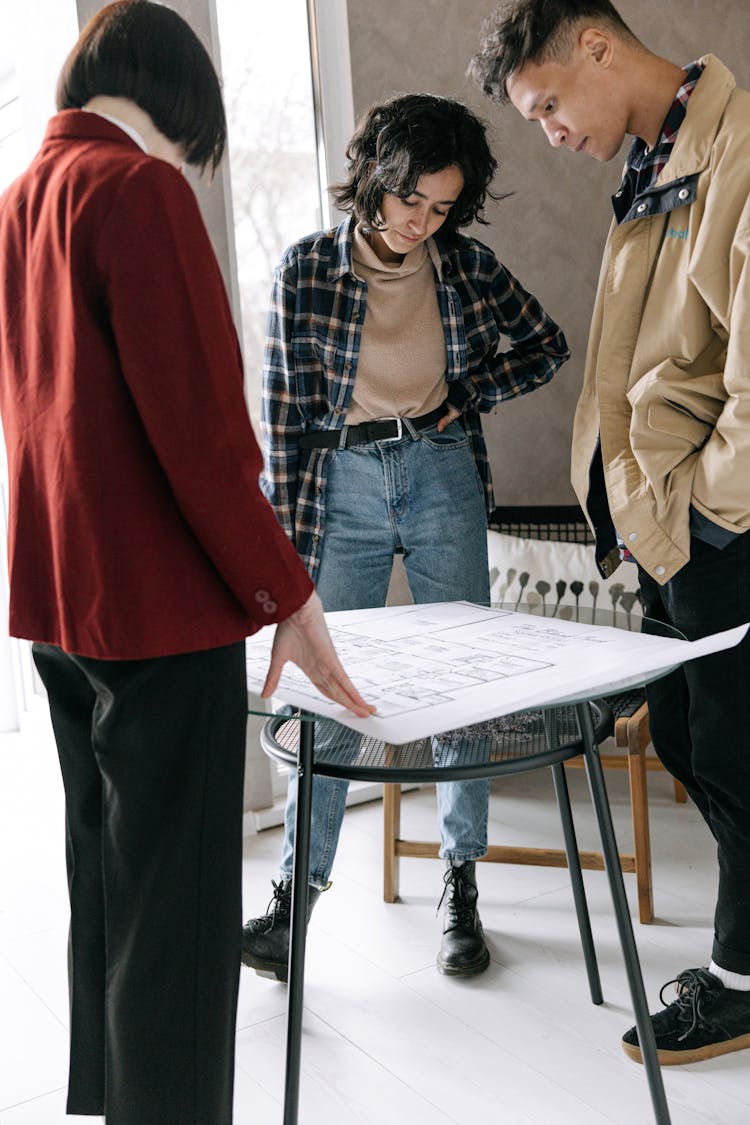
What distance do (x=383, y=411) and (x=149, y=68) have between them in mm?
1017

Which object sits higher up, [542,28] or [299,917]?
[542,28]

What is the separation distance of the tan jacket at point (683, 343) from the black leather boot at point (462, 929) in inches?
32.4

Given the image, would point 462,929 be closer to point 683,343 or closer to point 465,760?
point 465,760

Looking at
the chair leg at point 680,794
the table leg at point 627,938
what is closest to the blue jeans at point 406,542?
the table leg at point 627,938

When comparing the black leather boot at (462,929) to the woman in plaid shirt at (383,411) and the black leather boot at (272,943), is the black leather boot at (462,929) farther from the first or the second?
the black leather boot at (272,943)

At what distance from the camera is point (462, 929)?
78.0 inches

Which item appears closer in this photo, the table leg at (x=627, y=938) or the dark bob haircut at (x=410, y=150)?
the table leg at (x=627, y=938)

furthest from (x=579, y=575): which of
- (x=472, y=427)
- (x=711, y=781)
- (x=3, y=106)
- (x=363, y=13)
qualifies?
(x=3, y=106)

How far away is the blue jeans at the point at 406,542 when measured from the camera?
1955 mm

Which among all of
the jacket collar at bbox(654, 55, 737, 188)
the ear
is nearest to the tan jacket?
the jacket collar at bbox(654, 55, 737, 188)

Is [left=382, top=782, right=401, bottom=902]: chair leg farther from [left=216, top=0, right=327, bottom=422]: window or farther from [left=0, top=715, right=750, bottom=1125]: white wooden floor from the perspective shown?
[left=216, top=0, right=327, bottom=422]: window

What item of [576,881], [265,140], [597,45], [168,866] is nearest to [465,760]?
[168,866]

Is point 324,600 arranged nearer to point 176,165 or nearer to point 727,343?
point 727,343

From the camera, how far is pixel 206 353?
0.93 meters
